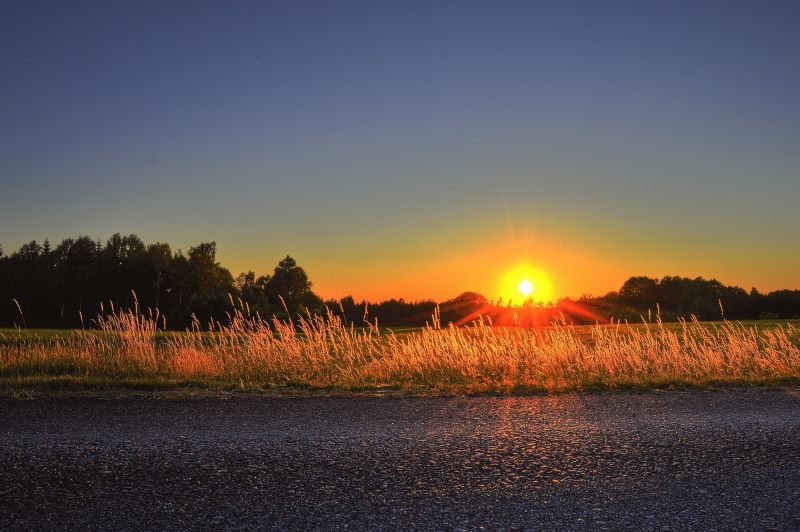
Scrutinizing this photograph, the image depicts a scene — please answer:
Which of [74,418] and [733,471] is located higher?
[74,418]

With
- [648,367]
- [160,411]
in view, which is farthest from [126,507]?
[648,367]

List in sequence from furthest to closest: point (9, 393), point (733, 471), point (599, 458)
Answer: point (9, 393) → point (599, 458) → point (733, 471)

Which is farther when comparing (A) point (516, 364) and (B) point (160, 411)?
(A) point (516, 364)

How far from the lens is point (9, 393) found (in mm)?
9883

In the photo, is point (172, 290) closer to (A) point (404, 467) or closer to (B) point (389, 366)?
(B) point (389, 366)

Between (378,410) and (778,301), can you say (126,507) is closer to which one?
(378,410)

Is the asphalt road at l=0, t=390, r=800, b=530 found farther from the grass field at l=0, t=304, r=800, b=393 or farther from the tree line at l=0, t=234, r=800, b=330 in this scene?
the tree line at l=0, t=234, r=800, b=330

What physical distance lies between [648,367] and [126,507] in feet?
35.1

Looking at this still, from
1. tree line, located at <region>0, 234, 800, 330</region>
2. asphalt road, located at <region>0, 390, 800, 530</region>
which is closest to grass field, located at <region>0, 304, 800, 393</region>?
asphalt road, located at <region>0, 390, 800, 530</region>

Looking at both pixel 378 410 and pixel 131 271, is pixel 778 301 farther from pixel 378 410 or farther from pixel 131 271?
pixel 131 271

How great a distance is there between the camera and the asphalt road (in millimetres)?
4254

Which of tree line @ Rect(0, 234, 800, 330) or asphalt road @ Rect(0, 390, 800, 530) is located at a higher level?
tree line @ Rect(0, 234, 800, 330)

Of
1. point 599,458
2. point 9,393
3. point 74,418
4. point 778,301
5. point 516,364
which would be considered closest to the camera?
point 599,458

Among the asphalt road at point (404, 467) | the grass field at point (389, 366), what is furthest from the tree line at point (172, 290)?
the asphalt road at point (404, 467)
